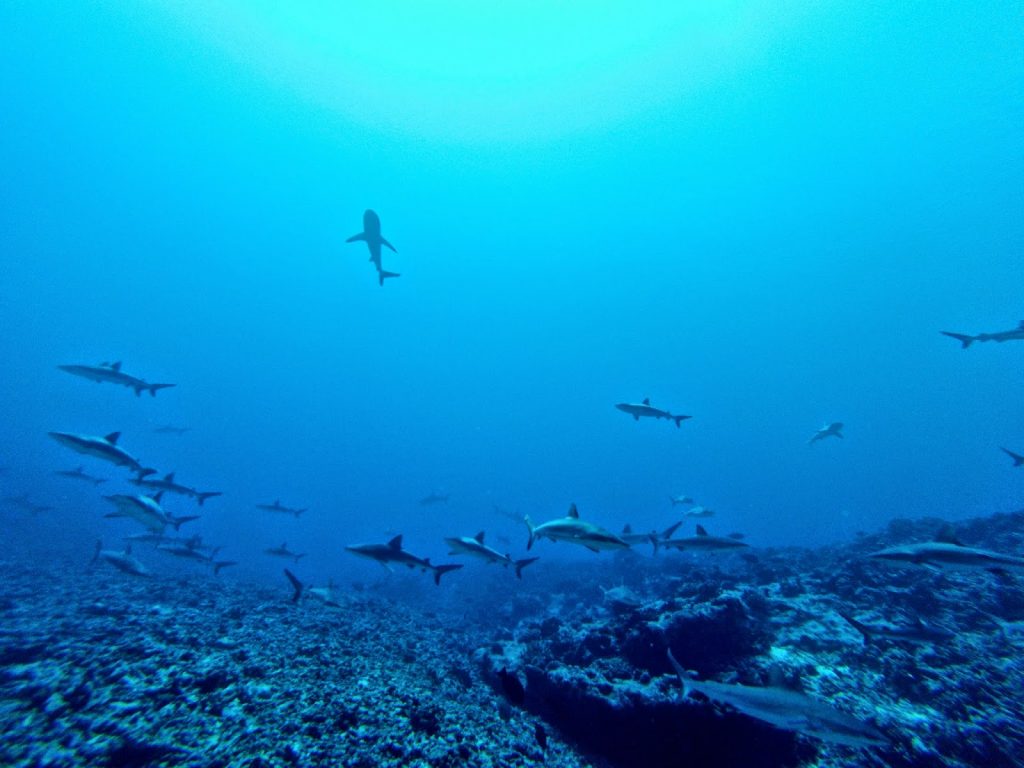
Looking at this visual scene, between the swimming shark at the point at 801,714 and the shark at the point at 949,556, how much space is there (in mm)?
3504

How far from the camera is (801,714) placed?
4.80m

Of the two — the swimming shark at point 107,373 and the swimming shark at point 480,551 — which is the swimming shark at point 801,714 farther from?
the swimming shark at point 107,373

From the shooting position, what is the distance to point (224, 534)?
75.2 meters

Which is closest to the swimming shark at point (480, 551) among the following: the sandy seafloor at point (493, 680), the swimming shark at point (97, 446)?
the sandy seafloor at point (493, 680)

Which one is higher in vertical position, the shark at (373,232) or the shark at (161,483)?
the shark at (373,232)

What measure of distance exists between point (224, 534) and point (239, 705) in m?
87.6

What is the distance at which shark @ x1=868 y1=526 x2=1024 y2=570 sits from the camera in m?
6.36

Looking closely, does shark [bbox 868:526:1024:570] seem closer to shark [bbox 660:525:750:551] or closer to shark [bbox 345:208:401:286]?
shark [bbox 660:525:750:551]

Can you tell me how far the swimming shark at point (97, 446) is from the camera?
1071 centimetres

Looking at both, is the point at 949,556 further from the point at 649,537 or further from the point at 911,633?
the point at 649,537

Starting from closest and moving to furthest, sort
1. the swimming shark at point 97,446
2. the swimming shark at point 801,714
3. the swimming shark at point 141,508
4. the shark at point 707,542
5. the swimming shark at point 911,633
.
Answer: the swimming shark at point 801,714, the swimming shark at point 911,633, the shark at point 707,542, the swimming shark at point 97,446, the swimming shark at point 141,508

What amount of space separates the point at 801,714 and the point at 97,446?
51.3ft

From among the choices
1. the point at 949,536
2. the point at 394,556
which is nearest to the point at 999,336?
the point at 949,536

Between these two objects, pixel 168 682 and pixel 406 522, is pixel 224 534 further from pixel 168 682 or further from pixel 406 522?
pixel 168 682
